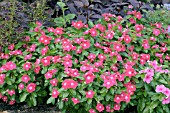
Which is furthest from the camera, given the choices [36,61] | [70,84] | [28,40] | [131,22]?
[131,22]

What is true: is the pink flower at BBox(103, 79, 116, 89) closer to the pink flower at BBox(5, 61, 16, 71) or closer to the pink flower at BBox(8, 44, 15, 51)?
the pink flower at BBox(5, 61, 16, 71)

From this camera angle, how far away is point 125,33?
398 cm

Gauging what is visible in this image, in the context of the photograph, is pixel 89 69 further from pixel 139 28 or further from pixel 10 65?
pixel 139 28

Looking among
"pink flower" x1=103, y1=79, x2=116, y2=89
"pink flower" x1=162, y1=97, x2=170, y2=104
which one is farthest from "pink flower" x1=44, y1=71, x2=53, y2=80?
"pink flower" x1=162, y1=97, x2=170, y2=104

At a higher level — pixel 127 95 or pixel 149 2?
pixel 149 2

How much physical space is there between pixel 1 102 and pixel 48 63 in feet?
2.51

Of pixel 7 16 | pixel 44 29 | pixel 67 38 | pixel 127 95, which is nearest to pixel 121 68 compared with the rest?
pixel 127 95

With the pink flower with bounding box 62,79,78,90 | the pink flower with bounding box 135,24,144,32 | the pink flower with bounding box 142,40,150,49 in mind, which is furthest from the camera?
the pink flower with bounding box 135,24,144,32

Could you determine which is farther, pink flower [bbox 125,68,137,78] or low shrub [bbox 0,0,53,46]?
low shrub [bbox 0,0,53,46]

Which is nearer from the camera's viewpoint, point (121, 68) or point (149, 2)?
point (121, 68)

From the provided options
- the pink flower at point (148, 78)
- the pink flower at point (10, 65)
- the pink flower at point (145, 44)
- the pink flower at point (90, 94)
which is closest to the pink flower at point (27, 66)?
the pink flower at point (10, 65)

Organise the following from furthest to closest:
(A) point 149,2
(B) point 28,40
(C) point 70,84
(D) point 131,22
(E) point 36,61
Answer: (A) point 149,2 → (D) point 131,22 → (B) point 28,40 → (E) point 36,61 → (C) point 70,84

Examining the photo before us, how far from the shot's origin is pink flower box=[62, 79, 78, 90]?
3.35m

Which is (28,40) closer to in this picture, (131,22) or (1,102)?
(1,102)
